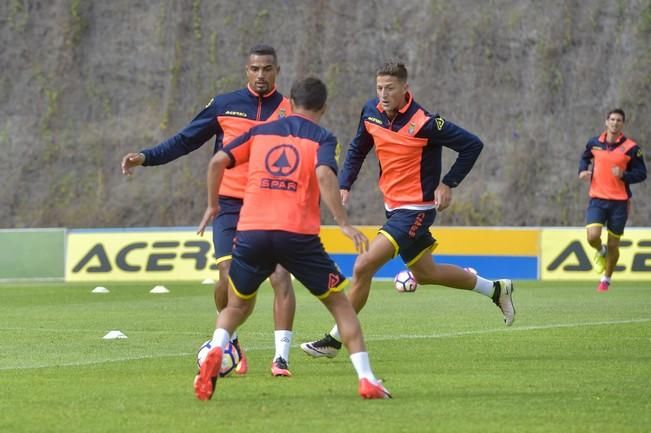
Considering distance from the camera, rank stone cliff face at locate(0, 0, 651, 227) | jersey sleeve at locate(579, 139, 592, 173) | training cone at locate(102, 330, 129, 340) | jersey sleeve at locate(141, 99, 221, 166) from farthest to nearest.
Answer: stone cliff face at locate(0, 0, 651, 227) → jersey sleeve at locate(579, 139, 592, 173) → training cone at locate(102, 330, 129, 340) → jersey sleeve at locate(141, 99, 221, 166)

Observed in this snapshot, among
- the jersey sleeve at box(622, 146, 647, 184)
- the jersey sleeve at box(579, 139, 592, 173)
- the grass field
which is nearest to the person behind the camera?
the grass field

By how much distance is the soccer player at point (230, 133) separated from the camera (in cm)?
1042

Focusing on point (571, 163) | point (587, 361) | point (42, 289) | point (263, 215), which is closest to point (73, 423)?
point (263, 215)

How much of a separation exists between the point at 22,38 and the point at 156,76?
397 centimetres

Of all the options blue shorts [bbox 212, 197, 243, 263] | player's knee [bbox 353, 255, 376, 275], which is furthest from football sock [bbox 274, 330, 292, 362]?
player's knee [bbox 353, 255, 376, 275]

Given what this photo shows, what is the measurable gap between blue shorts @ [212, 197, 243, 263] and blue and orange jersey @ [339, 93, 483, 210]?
150 cm

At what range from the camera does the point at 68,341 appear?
13.0 m

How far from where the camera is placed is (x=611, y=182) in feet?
69.4

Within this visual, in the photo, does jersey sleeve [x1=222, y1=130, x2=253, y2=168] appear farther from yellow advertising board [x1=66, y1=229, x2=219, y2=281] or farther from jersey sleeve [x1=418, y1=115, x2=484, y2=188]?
yellow advertising board [x1=66, y1=229, x2=219, y2=281]

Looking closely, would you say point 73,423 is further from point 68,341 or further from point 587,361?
point 68,341

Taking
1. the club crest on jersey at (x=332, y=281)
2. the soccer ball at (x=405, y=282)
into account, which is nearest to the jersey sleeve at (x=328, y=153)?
the club crest on jersey at (x=332, y=281)

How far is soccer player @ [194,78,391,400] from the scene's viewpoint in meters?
8.52

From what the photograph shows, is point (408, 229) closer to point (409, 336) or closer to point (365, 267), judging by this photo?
point (365, 267)

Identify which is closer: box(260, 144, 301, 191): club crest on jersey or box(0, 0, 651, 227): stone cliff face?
box(260, 144, 301, 191): club crest on jersey
